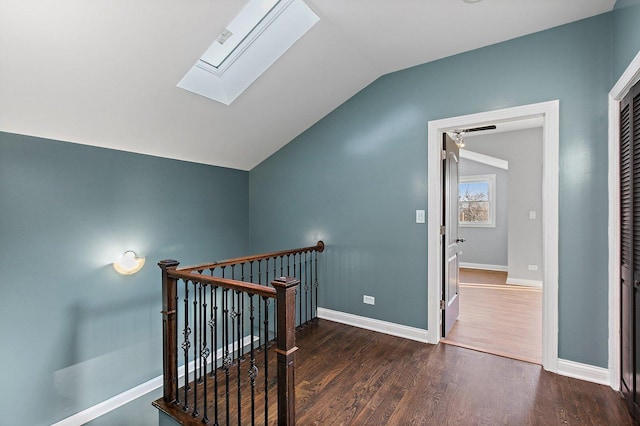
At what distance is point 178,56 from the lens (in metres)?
2.36

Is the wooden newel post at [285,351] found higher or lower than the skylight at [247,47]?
lower

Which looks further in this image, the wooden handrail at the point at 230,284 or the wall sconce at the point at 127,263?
the wall sconce at the point at 127,263

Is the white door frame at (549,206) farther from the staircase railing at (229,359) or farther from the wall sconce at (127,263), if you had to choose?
the wall sconce at (127,263)

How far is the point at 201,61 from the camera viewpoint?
8.99 feet

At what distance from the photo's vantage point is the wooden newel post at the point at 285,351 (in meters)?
1.61

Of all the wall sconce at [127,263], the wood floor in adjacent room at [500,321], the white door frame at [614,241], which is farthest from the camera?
the wall sconce at [127,263]

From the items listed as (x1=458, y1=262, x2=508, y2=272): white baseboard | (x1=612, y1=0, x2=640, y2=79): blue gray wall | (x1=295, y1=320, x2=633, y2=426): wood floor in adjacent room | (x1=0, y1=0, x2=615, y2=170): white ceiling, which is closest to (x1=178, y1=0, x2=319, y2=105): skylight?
(x1=0, y1=0, x2=615, y2=170): white ceiling

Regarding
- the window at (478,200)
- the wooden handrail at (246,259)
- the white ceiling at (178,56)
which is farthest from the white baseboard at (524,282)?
the white ceiling at (178,56)

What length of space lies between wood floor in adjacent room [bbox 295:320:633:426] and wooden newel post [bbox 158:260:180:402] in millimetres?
916

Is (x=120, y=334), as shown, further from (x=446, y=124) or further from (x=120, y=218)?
(x=446, y=124)

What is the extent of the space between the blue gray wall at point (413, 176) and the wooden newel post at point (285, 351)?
1874 millimetres

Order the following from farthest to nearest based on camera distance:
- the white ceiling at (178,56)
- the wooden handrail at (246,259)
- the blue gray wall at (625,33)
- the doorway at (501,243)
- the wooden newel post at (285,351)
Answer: the doorway at (501,243) < the wooden handrail at (246,259) < the white ceiling at (178,56) < the blue gray wall at (625,33) < the wooden newel post at (285,351)

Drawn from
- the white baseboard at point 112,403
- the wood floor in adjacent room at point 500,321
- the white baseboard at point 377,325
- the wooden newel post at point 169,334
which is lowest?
the white baseboard at point 112,403

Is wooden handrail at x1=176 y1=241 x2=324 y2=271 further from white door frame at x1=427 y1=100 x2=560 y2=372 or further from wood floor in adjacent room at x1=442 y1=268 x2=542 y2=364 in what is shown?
white door frame at x1=427 y1=100 x2=560 y2=372
